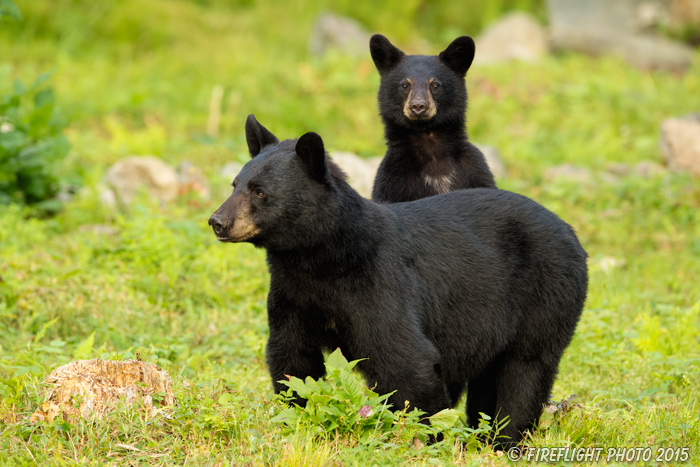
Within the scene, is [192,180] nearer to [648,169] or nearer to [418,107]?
[418,107]

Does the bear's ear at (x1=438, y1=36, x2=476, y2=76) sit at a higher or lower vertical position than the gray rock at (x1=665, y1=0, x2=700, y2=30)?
lower

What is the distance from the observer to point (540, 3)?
71.3ft

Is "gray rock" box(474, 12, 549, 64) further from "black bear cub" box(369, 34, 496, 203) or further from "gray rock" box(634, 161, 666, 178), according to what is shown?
"black bear cub" box(369, 34, 496, 203)

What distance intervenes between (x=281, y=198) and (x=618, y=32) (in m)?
16.2

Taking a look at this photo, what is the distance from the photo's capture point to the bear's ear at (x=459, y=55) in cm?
577

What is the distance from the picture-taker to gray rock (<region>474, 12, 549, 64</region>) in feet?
59.2

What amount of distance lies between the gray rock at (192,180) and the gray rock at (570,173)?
4.48 m

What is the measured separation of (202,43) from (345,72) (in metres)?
4.25

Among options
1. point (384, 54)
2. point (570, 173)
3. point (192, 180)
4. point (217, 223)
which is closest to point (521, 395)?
point (217, 223)

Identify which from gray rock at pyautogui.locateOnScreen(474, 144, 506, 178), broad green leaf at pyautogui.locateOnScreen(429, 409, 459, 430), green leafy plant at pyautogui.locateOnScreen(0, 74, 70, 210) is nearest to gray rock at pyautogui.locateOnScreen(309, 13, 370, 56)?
gray rock at pyautogui.locateOnScreen(474, 144, 506, 178)

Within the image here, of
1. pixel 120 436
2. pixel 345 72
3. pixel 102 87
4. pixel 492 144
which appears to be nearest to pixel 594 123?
pixel 492 144

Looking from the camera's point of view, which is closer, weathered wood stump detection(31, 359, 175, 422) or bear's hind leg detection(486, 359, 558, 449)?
weathered wood stump detection(31, 359, 175, 422)

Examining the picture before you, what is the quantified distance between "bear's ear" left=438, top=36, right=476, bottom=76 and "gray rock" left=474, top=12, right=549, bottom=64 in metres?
12.3

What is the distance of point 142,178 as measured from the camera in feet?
31.2
